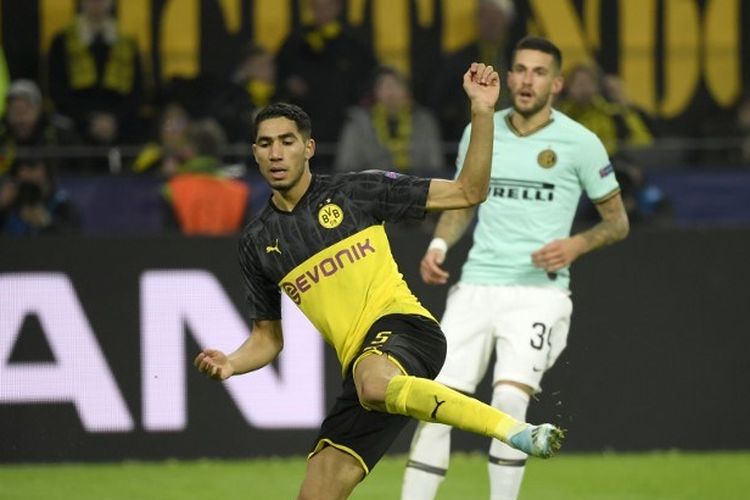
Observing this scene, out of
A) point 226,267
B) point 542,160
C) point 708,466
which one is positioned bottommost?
point 708,466

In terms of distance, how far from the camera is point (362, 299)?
7562 mm

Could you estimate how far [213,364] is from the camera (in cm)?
752

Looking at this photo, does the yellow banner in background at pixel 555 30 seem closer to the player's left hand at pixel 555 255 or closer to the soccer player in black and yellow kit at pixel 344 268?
the player's left hand at pixel 555 255

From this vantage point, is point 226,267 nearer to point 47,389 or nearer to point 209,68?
point 47,389

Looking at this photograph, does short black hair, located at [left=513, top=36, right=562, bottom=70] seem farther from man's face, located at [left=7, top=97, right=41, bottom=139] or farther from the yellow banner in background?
the yellow banner in background

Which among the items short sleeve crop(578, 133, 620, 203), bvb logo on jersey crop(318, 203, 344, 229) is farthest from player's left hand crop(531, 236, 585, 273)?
bvb logo on jersey crop(318, 203, 344, 229)

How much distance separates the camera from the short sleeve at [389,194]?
750 cm

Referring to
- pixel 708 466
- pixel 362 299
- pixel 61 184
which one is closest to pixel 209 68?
pixel 61 184

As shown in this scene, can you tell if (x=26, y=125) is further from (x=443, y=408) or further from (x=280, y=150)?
(x=443, y=408)

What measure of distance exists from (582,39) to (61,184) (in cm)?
491

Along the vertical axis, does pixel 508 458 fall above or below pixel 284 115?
below

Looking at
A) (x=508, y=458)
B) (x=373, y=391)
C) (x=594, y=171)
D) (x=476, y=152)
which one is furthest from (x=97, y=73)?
(x=373, y=391)

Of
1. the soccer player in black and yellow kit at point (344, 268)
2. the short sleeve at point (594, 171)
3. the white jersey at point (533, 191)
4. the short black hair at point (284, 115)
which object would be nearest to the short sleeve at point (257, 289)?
the soccer player in black and yellow kit at point (344, 268)

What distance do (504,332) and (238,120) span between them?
18.5 ft
